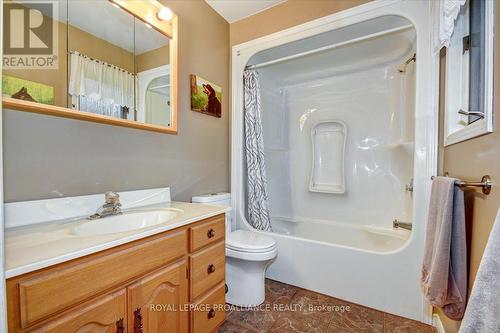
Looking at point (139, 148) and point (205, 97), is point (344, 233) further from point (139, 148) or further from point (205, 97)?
point (139, 148)

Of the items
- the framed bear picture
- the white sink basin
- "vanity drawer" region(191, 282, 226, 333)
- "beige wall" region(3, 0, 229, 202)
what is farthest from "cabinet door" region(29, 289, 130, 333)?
the framed bear picture

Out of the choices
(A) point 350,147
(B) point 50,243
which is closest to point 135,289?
(B) point 50,243

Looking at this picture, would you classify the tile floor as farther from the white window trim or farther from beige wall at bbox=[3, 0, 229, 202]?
the white window trim

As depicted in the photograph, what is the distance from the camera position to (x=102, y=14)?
1.29m

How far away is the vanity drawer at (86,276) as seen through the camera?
620 mm

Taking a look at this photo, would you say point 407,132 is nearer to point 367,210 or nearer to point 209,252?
point 367,210

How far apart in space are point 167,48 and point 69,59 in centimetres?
67

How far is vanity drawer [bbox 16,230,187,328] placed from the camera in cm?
62

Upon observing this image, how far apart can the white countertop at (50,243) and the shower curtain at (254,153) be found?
129cm

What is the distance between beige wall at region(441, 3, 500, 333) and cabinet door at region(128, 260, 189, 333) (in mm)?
1303

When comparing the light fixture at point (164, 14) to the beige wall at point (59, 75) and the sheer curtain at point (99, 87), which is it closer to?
the sheer curtain at point (99, 87)

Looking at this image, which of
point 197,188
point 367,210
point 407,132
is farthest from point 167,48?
point 367,210

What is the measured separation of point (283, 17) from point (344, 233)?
2.24 m

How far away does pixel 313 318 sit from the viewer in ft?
5.16
